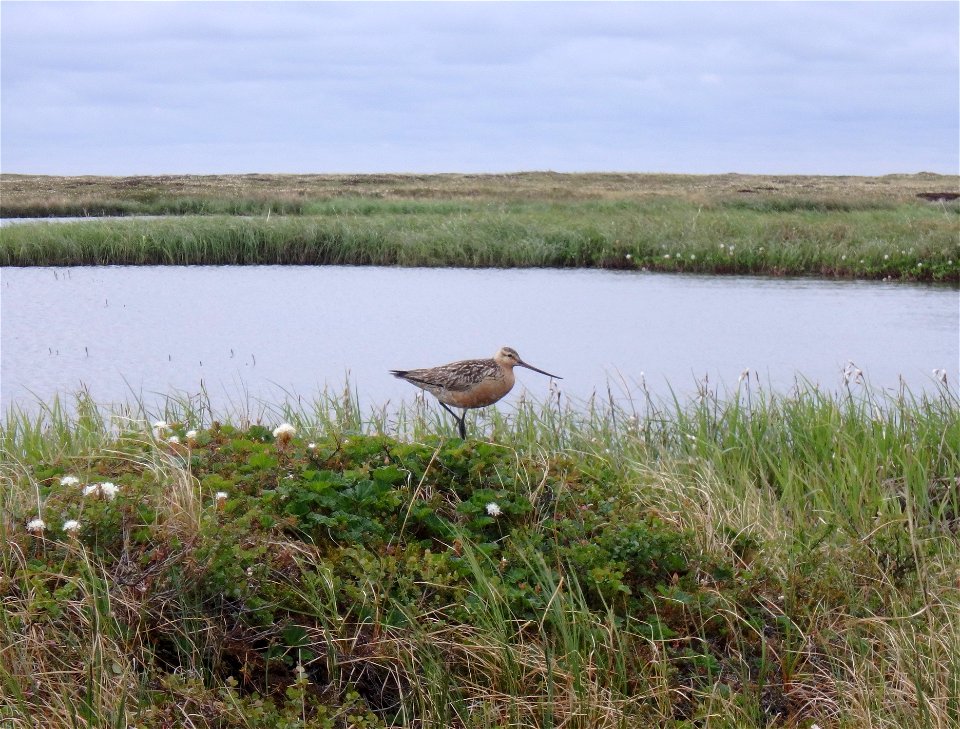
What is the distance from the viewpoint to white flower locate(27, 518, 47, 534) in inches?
167

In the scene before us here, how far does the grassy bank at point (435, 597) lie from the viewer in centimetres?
387

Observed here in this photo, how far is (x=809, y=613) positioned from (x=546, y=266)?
18613 millimetres

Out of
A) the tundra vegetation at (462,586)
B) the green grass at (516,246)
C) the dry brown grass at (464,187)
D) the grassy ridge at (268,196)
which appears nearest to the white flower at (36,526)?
the tundra vegetation at (462,586)

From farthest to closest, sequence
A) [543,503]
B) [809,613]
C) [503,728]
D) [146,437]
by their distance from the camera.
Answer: [146,437]
[543,503]
[809,613]
[503,728]

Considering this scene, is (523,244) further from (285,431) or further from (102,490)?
(102,490)

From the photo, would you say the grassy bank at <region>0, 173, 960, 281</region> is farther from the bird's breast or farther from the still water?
the bird's breast

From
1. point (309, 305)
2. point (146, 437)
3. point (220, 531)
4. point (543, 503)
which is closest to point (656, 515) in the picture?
point (543, 503)

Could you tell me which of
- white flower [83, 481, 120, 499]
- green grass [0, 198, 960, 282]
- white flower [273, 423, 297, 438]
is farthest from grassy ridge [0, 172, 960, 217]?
white flower [83, 481, 120, 499]

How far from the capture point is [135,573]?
4168 mm

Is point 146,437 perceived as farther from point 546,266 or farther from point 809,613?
point 546,266

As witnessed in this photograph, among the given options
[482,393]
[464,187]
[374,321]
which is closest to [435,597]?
[482,393]

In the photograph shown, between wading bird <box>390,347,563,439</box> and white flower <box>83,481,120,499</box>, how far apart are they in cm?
275

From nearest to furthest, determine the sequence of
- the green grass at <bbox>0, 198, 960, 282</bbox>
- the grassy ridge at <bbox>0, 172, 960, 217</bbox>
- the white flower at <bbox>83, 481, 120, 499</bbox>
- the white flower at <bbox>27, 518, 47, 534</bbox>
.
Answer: the white flower at <bbox>27, 518, 47, 534</bbox>, the white flower at <bbox>83, 481, 120, 499</bbox>, the green grass at <bbox>0, 198, 960, 282</bbox>, the grassy ridge at <bbox>0, 172, 960, 217</bbox>

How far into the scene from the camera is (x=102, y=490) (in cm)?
453
